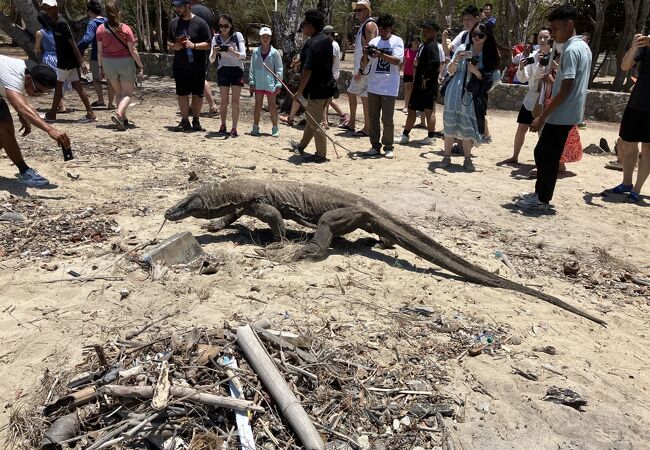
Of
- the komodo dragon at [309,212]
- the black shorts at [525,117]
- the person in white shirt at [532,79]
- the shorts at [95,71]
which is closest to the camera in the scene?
the komodo dragon at [309,212]

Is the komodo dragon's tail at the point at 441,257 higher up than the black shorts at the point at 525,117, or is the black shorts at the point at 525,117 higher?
the black shorts at the point at 525,117

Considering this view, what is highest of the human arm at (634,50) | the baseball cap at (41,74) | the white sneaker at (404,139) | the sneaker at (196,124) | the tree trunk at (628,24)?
the tree trunk at (628,24)

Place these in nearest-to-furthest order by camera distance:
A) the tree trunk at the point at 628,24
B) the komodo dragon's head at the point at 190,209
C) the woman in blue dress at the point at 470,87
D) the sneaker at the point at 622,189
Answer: the komodo dragon's head at the point at 190,209, the sneaker at the point at 622,189, the woman in blue dress at the point at 470,87, the tree trunk at the point at 628,24

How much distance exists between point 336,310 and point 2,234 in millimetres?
3777

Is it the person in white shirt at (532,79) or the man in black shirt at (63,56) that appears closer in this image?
the person in white shirt at (532,79)

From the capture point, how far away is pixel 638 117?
305 inches

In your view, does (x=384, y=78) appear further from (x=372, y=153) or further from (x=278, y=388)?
(x=278, y=388)

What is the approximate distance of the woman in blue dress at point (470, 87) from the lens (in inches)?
337

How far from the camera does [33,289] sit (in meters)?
4.47

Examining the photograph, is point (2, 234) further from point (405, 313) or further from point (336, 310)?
point (405, 313)

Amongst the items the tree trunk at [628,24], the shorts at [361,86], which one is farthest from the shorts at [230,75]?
the tree trunk at [628,24]

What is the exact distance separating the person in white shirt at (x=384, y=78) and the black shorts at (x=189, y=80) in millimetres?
3398

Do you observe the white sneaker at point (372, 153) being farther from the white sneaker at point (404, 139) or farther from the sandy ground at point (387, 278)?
the white sneaker at point (404, 139)

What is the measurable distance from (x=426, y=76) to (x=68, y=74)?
7579 millimetres
